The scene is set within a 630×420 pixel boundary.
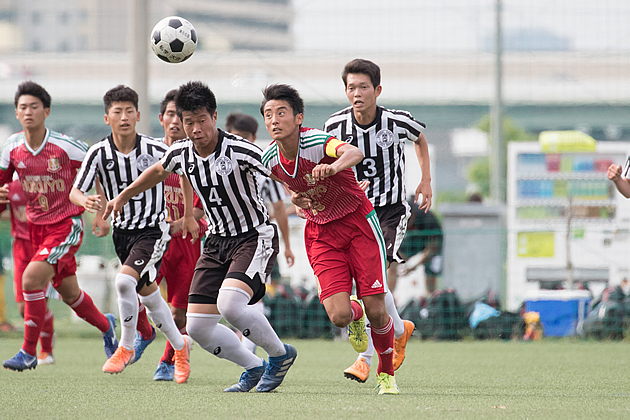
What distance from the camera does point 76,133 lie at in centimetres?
2133

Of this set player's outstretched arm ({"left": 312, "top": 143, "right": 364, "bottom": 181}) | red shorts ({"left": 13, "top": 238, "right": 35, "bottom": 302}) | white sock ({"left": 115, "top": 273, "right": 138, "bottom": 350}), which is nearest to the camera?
player's outstretched arm ({"left": 312, "top": 143, "right": 364, "bottom": 181})

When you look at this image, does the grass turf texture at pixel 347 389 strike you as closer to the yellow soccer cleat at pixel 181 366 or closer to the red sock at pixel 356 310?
the yellow soccer cleat at pixel 181 366

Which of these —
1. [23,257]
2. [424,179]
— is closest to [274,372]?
[424,179]

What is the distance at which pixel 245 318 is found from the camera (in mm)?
4891

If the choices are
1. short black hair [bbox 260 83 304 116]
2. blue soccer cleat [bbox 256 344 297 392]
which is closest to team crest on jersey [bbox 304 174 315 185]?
short black hair [bbox 260 83 304 116]

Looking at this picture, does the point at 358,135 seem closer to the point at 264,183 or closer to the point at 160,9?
the point at 264,183

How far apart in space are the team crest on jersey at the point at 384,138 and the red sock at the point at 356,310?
3.86 ft

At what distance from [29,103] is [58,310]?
21.3ft

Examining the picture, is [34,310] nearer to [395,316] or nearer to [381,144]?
[395,316]

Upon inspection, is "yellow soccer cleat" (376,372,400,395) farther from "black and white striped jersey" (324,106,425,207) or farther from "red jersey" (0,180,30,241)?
"red jersey" (0,180,30,241)

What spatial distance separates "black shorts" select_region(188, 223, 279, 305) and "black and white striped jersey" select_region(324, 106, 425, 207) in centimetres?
94

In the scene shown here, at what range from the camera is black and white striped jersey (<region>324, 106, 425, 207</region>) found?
572 centimetres

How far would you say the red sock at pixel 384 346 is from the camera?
16.3 ft

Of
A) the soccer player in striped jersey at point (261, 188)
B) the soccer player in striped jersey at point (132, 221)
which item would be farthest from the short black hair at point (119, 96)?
the soccer player in striped jersey at point (261, 188)
